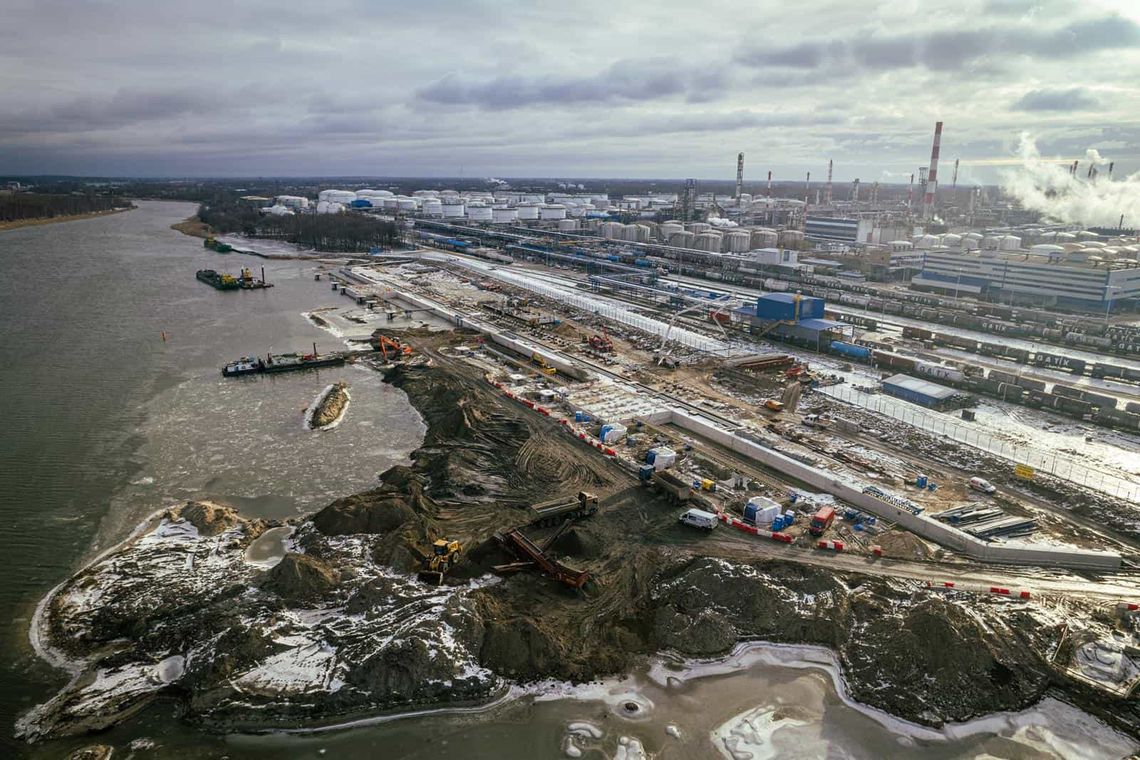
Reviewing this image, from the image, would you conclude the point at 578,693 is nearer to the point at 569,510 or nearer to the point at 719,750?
the point at 719,750

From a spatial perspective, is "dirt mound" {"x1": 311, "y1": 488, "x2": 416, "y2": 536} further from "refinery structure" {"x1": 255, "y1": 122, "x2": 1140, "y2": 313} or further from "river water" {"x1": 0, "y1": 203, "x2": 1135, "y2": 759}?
"refinery structure" {"x1": 255, "y1": 122, "x2": 1140, "y2": 313}

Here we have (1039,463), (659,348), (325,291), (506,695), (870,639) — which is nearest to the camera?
(506,695)

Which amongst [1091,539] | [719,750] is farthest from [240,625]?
[1091,539]

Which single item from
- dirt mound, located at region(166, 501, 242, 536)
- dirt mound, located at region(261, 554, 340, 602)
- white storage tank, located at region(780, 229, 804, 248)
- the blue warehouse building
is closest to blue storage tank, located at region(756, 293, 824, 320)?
the blue warehouse building

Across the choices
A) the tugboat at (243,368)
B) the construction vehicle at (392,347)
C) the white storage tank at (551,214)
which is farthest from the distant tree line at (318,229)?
the tugboat at (243,368)

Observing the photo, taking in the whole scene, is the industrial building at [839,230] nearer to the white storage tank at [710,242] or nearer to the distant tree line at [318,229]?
the white storage tank at [710,242]

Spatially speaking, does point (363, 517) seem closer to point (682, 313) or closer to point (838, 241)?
point (682, 313)
